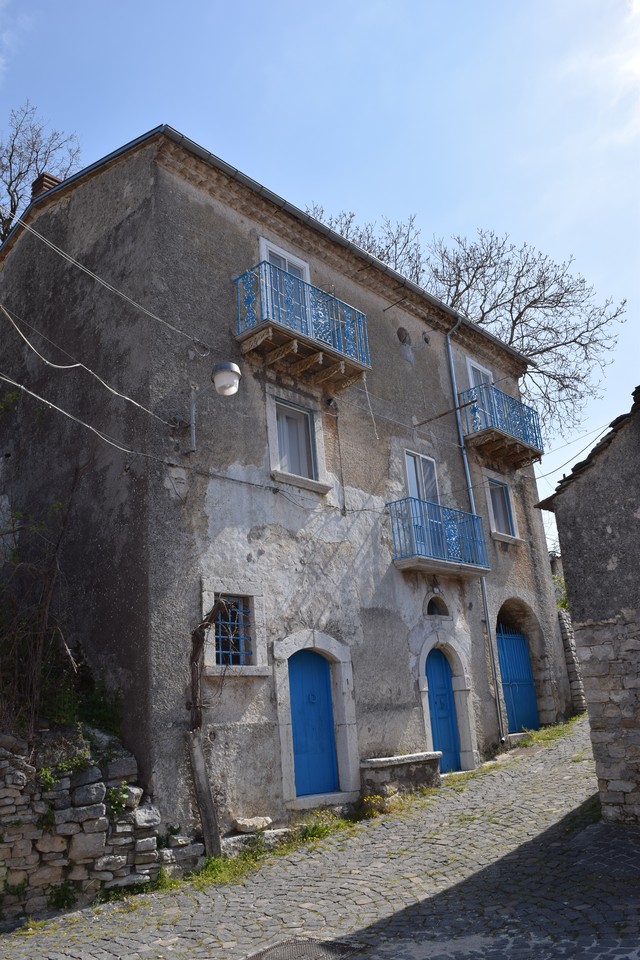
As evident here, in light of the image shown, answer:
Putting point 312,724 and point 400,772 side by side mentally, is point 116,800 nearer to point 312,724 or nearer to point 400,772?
Result: point 312,724

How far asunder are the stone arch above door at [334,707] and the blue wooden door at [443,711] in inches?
85.4

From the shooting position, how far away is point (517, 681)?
1520 centimetres

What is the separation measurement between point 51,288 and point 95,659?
6.10 meters

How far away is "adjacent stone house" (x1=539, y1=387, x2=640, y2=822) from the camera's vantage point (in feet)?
26.7

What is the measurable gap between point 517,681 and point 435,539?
4112 mm

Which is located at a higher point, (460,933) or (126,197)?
(126,197)

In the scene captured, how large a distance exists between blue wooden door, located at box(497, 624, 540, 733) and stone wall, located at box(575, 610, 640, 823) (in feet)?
20.8

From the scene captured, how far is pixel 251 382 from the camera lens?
1097 centimetres

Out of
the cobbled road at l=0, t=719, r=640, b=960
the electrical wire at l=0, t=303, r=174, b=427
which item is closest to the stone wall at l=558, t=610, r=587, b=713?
the cobbled road at l=0, t=719, r=640, b=960

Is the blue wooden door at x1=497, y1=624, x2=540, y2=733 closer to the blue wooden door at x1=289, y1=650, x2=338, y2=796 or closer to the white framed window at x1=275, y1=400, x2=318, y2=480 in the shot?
the blue wooden door at x1=289, y1=650, x2=338, y2=796

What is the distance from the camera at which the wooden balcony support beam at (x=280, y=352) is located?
1088 centimetres

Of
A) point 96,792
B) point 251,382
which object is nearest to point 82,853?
point 96,792

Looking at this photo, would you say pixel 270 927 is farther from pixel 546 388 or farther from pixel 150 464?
pixel 546 388

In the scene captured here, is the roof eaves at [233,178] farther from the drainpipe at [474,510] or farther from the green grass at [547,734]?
the green grass at [547,734]
